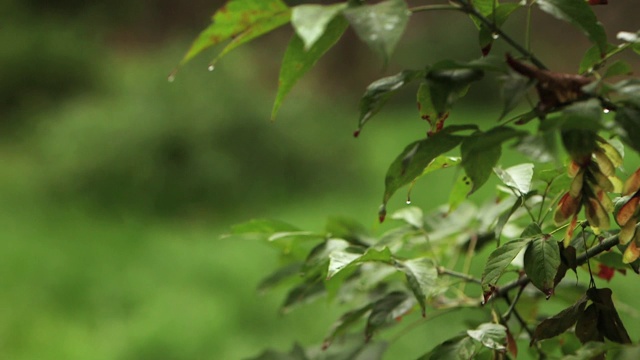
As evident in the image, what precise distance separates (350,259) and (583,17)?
9.2 inches

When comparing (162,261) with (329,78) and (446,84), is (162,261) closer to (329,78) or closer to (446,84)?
(446,84)

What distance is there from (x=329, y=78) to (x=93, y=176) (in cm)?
219

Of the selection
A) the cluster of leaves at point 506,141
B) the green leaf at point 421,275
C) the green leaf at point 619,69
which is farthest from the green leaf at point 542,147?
the green leaf at point 421,275

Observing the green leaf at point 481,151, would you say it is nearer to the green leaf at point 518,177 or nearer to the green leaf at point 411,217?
the green leaf at point 518,177

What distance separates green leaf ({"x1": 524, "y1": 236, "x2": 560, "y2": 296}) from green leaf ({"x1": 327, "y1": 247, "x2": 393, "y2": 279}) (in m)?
0.11

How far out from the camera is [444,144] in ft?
1.58

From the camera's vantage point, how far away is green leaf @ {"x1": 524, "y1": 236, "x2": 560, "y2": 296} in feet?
1.70

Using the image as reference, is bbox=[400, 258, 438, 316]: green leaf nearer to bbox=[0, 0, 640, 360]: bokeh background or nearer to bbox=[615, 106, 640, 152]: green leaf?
bbox=[615, 106, 640, 152]: green leaf

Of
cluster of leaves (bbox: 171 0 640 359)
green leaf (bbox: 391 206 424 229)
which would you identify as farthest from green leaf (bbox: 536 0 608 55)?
green leaf (bbox: 391 206 424 229)

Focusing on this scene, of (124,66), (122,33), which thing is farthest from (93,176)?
(122,33)

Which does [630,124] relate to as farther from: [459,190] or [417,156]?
[459,190]

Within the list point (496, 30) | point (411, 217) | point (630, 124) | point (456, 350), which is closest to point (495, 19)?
point (496, 30)

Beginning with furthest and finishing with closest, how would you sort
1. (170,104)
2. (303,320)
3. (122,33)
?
(122,33) → (170,104) → (303,320)

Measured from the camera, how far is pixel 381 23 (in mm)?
406
